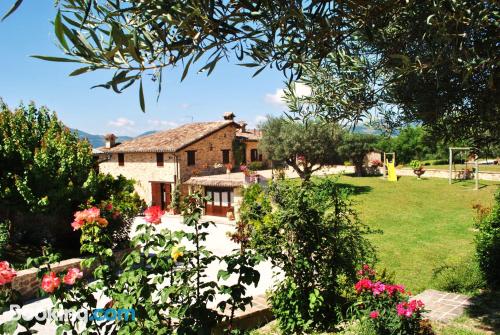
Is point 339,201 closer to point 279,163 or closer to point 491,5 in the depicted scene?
point 491,5

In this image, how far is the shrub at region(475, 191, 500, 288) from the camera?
8577mm

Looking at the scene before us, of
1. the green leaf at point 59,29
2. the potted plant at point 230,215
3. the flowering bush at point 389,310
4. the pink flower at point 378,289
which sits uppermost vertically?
the green leaf at point 59,29

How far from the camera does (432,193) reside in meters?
27.1

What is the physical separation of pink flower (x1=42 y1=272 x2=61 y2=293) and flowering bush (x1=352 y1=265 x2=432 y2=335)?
14.7 ft

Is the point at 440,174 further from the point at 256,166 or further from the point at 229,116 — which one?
the point at 229,116

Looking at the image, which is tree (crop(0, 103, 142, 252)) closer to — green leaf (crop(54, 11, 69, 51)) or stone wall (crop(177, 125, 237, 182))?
green leaf (crop(54, 11, 69, 51))

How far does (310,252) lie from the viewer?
23.4 feet

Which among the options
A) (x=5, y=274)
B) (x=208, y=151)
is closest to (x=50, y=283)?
(x=5, y=274)

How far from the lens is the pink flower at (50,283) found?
3562 millimetres

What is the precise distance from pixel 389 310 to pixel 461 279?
188 inches

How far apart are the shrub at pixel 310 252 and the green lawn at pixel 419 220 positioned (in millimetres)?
786

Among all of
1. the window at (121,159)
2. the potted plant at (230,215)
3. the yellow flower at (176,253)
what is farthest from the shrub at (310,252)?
the window at (121,159)

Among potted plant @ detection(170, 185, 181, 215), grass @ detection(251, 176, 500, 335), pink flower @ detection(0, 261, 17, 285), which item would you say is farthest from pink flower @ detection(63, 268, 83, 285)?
potted plant @ detection(170, 185, 181, 215)

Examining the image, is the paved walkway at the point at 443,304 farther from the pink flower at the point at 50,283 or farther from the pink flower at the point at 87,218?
the pink flower at the point at 50,283
